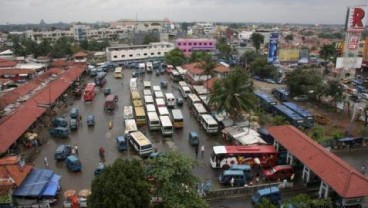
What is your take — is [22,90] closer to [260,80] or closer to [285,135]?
[285,135]

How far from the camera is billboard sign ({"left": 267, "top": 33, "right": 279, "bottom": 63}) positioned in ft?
192

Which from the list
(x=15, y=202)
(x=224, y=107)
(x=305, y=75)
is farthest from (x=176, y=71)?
(x=15, y=202)

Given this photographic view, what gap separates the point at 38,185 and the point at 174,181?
8.94 m

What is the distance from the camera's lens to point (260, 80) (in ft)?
180

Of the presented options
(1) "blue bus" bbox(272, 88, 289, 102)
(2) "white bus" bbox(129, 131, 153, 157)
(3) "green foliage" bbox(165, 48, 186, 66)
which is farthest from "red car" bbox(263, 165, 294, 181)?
(3) "green foliage" bbox(165, 48, 186, 66)

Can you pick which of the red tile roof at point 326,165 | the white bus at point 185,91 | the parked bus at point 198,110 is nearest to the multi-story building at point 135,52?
the white bus at point 185,91

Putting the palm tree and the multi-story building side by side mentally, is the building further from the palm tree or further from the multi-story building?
the palm tree

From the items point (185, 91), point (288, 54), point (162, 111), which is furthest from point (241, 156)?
point (288, 54)

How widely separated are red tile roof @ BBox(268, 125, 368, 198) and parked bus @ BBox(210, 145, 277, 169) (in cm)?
147

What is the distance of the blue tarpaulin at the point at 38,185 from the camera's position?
18562mm

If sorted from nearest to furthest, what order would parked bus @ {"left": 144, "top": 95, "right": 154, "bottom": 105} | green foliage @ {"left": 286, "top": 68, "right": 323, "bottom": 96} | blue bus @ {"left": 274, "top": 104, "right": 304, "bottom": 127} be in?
blue bus @ {"left": 274, "top": 104, "right": 304, "bottom": 127}, parked bus @ {"left": 144, "top": 95, "right": 154, "bottom": 105}, green foliage @ {"left": 286, "top": 68, "right": 323, "bottom": 96}

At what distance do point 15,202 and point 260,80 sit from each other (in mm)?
44271

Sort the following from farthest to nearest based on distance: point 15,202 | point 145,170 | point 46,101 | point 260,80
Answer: point 260,80 < point 46,101 < point 15,202 < point 145,170

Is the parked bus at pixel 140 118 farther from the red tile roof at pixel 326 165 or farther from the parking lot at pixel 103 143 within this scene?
the red tile roof at pixel 326 165
